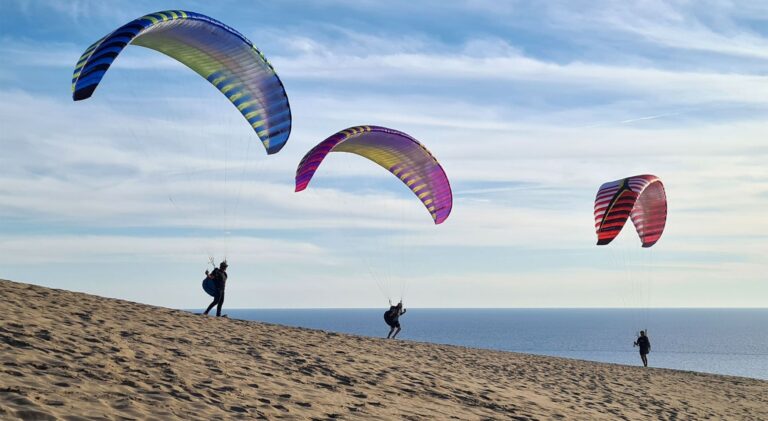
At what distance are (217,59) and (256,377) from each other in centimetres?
804

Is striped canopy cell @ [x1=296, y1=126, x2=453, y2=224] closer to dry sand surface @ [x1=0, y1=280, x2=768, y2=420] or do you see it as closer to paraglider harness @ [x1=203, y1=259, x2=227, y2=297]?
paraglider harness @ [x1=203, y1=259, x2=227, y2=297]

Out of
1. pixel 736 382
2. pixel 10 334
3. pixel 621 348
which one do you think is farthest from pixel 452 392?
pixel 621 348

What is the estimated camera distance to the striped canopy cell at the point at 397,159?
1794 centimetres

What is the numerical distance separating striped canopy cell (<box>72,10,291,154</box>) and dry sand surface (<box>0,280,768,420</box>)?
4222 mm

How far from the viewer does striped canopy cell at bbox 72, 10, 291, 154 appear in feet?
42.6

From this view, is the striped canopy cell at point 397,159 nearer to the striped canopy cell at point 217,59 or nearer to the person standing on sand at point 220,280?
the striped canopy cell at point 217,59

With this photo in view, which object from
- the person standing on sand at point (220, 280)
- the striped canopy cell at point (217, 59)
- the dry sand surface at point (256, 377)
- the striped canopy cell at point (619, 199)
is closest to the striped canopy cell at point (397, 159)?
the striped canopy cell at point (217, 59)

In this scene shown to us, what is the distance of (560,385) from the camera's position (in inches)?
671

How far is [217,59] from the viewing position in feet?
53.4

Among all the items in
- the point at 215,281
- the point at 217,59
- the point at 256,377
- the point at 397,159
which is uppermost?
the point at 217,59

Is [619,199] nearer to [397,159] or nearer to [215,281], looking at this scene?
[397,159]

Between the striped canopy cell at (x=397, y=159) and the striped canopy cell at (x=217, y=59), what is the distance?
3.68ft

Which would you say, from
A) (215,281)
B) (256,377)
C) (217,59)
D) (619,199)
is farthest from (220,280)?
(619,199)

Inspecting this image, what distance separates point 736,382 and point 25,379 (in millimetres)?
21999
